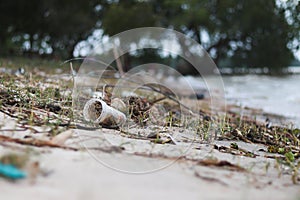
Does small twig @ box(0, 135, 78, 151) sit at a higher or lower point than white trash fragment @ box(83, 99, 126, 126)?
lower

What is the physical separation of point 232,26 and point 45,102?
10649 millimetres

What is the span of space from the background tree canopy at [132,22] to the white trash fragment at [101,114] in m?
7.60

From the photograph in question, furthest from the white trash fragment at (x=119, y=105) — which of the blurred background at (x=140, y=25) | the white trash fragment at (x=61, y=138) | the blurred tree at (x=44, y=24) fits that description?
the blurred tree at (x=44, y=24)

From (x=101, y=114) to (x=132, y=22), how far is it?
8.06m

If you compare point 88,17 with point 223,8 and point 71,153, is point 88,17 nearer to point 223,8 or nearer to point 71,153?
point 223,8

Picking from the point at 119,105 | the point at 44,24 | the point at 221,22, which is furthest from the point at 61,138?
the point at 221,22

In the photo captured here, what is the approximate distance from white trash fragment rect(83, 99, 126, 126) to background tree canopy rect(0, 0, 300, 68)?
7.60 meters

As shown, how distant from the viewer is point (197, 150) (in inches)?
62.1

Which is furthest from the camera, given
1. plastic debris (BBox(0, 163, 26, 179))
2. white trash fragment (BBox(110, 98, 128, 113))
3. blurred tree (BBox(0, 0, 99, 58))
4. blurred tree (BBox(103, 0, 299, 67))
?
blurred tree (BBox(0, 0, 99, 58))

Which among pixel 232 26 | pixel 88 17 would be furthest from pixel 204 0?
pixel 88 17

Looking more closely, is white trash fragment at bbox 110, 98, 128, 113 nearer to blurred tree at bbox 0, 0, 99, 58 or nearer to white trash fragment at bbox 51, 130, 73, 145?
white trash fragment at bbox 51, 130, 73, 145

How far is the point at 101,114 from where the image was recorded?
5.98 feet

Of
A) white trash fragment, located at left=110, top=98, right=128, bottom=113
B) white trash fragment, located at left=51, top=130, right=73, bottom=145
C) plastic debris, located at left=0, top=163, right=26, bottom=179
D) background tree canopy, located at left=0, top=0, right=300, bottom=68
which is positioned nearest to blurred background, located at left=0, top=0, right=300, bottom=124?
background tree canopy, located at left=0, top=0, right=300, bottom=68

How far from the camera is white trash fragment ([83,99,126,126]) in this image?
1.83 meters
